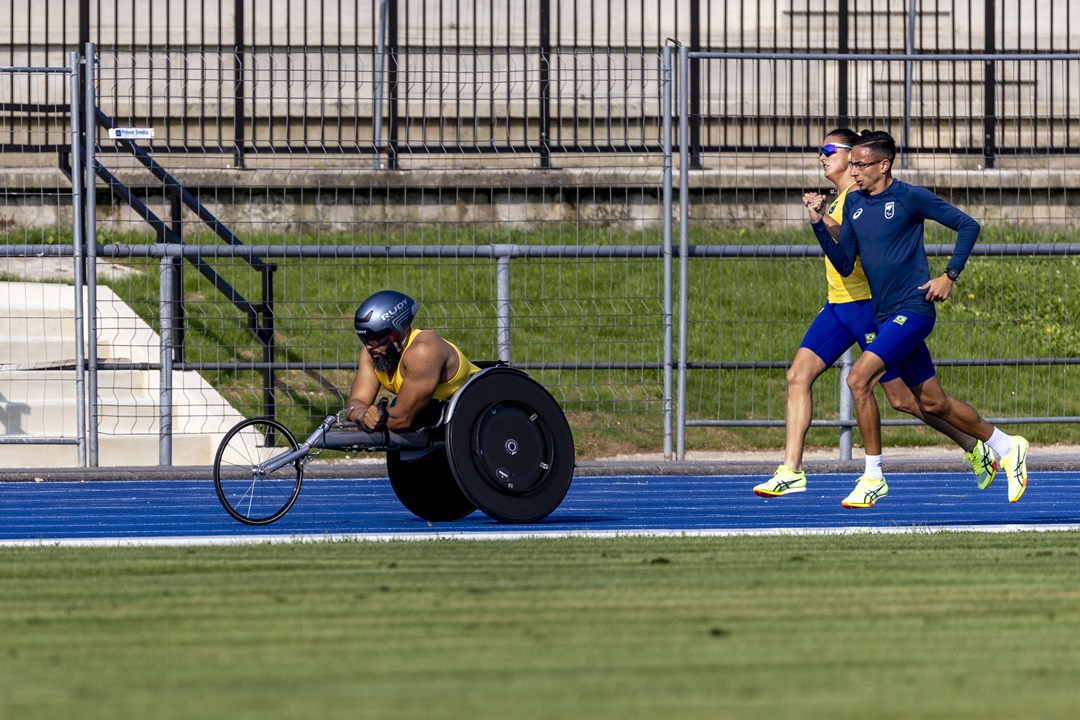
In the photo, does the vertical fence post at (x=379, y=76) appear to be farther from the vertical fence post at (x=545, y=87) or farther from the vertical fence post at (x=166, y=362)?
the vertical fence post at (x=166, y=362)

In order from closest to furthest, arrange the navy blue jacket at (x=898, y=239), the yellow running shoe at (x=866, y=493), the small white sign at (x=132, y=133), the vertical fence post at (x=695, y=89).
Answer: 1. the yellow running shoe at (x=866, y=493)
2. the navy blue jacket at (x=898, y=239)
3. the small white sign at (x=132, y=133)
4. the vertical fence post at (x=695, y=89)

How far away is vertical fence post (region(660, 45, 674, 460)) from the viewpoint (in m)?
12.4

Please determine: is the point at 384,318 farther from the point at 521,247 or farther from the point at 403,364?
the point at 521,247

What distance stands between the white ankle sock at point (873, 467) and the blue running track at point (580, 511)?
0.81 feet

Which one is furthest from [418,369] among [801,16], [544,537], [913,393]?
[801,16]

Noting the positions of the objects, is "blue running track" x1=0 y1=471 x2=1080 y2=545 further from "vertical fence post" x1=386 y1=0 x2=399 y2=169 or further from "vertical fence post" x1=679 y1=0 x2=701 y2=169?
"vertical fence post" x1=386 y1=0 x2=399 y2=169

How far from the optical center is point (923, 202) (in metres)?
8.92

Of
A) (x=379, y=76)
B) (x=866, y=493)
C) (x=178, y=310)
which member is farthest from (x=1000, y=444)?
(x=379, y=76)

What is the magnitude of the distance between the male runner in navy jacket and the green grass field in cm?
152

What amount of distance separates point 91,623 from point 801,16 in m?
15.4

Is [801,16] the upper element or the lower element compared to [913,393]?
upper

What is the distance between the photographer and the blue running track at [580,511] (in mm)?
8430

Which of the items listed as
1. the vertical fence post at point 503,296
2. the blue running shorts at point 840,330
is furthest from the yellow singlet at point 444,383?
the vertical fence post at point 503,296

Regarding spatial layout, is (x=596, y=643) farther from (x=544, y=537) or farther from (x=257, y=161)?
(x=257, y=161)
